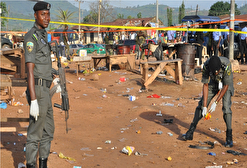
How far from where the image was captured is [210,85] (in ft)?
18.4

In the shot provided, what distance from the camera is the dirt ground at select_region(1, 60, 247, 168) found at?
4.77 metres

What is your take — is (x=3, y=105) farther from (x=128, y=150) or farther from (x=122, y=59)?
(x=122, y=59)

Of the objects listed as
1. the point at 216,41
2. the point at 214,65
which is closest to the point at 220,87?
the point at 214,65

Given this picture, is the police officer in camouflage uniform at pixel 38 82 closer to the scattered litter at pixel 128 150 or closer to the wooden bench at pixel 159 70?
the scattered litter at pixel 128 150

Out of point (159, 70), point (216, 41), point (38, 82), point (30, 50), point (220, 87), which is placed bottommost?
point (159, 70)

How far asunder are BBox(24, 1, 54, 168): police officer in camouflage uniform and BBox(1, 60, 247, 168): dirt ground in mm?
834

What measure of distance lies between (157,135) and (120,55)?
888 centimetres

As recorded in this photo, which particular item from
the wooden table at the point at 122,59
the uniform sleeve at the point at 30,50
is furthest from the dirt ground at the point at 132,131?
the wooden table at the point at 122,59

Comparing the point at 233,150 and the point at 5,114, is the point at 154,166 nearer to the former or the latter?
the point at 233,150

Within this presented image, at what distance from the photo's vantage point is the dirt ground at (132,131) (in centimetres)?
477

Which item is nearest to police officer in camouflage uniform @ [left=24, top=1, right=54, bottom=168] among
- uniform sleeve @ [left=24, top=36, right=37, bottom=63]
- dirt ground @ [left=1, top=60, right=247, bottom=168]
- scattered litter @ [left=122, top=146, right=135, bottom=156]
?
uniform sleeve @ [left=24, top=36, right=37, bottom=63]

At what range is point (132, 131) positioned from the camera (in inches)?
251

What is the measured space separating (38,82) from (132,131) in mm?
3166

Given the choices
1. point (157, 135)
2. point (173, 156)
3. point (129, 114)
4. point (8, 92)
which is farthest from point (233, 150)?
point (8, 92)
